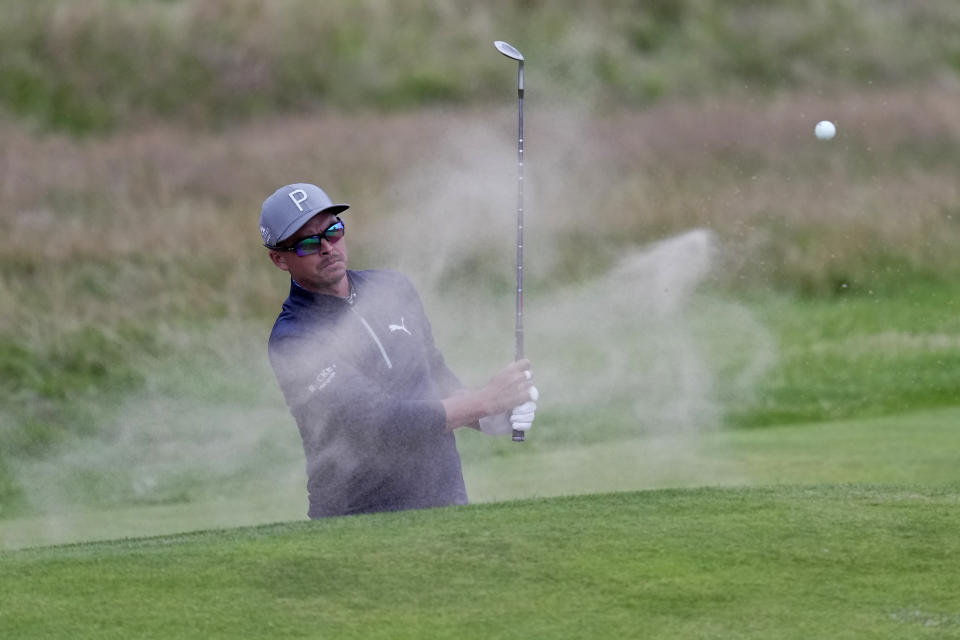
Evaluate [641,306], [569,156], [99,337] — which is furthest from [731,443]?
[569,156]

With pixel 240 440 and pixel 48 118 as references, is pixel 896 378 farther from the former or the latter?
pixel 48 118

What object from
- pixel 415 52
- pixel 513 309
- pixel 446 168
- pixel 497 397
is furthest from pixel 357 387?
pixel 415 52

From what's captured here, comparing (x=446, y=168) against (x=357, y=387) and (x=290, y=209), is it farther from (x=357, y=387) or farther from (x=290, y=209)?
(x=357, y=387)

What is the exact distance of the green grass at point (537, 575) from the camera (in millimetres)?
2803

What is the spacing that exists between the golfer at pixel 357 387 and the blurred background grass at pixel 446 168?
292 centimetres

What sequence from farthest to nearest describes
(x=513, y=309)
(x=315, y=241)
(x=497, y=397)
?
1. (x=513, y=309)
2. (x=315, y=241)
3. (x=497, y=397)

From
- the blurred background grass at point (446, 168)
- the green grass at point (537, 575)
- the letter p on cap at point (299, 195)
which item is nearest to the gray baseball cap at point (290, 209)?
the letter p on cap at point (299, 195)

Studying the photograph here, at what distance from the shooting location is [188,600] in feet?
9.84

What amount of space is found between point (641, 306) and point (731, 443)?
378 centimetres

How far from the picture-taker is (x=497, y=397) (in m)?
4.06

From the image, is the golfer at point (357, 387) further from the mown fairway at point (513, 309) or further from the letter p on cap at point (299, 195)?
the mown fairway at point (513, 309)

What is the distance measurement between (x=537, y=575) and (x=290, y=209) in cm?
149

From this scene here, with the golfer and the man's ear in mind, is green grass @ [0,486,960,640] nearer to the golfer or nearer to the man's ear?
the golfer

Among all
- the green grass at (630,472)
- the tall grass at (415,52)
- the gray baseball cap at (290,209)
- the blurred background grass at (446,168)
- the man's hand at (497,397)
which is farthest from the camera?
the tall grass at (415,52)
